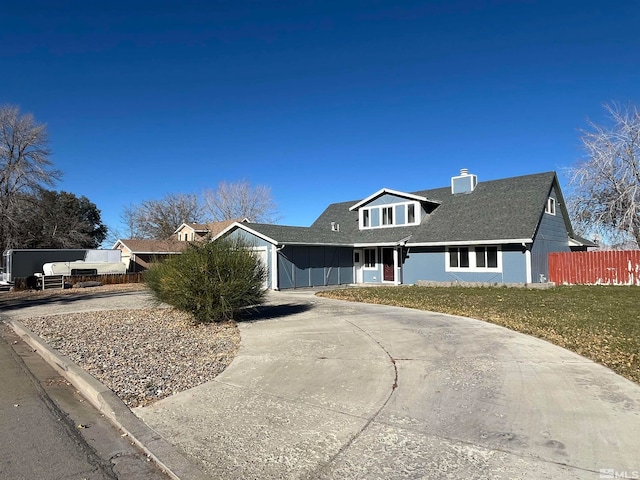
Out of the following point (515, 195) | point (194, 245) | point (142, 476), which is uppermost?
point (515, 195)

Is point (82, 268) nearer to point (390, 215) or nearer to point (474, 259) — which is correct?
point (390, 215)

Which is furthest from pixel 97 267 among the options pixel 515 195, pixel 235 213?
pixel 515 195

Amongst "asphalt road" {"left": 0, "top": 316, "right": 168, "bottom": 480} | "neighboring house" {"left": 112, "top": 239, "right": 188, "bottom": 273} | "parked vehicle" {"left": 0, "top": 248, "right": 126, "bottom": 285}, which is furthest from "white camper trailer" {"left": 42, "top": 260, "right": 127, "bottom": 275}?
"asphalt road" {"left": 0, "top": 316, "right": 168, "bottom": 480}

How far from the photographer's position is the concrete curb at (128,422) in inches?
135

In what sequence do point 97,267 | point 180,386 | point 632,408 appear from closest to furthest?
point 632,408 < point 180,386 < point 97,267

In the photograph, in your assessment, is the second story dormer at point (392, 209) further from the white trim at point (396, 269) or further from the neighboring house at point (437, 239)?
the white trim at point (396, 269)

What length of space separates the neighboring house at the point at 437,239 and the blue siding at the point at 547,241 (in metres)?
0.05

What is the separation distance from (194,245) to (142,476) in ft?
25.5

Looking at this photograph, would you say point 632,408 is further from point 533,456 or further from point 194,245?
point 194,245

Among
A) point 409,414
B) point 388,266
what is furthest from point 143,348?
point 388,266

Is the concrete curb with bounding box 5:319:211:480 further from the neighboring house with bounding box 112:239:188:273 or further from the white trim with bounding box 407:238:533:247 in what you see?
the neighboring house with bounding box 112:239:188:273

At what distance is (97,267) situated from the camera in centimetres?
3159

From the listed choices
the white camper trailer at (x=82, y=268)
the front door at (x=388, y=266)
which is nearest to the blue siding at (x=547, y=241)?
the front door at (x=388, y=266)

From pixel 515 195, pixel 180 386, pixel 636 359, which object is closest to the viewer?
pixel 180 386
